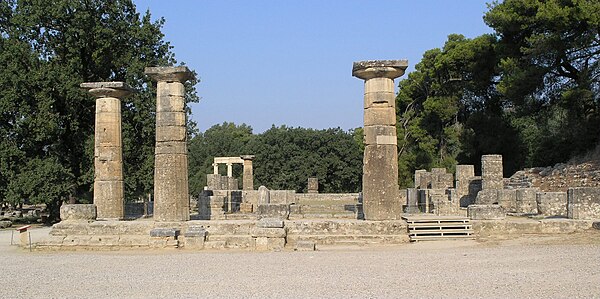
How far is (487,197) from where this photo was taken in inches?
877

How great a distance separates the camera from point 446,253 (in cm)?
1260

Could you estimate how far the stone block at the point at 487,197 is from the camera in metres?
22.0

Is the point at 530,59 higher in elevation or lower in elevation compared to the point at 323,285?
higher

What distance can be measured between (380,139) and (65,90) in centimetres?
1391

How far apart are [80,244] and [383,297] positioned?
30.9 ft

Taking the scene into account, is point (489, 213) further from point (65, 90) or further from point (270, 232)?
point (65, 90)

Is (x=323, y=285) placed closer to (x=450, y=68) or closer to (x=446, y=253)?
(x=446, y=253)

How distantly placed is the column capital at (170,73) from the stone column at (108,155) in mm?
2059

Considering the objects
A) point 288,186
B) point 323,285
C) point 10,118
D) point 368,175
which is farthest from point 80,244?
point 288,186

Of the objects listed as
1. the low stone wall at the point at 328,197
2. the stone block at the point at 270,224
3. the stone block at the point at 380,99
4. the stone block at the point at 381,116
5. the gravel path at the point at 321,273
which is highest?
the stone block at the point at 380,99

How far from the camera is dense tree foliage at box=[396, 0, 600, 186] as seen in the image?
1065 inches

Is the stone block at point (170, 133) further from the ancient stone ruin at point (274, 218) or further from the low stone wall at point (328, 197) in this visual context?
the low stone wall at point (328, 197)

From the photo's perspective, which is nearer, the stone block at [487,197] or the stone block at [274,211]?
the stone block at [274,211]

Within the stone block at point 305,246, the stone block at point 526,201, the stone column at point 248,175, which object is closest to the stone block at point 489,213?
the stone block at point 305,246
